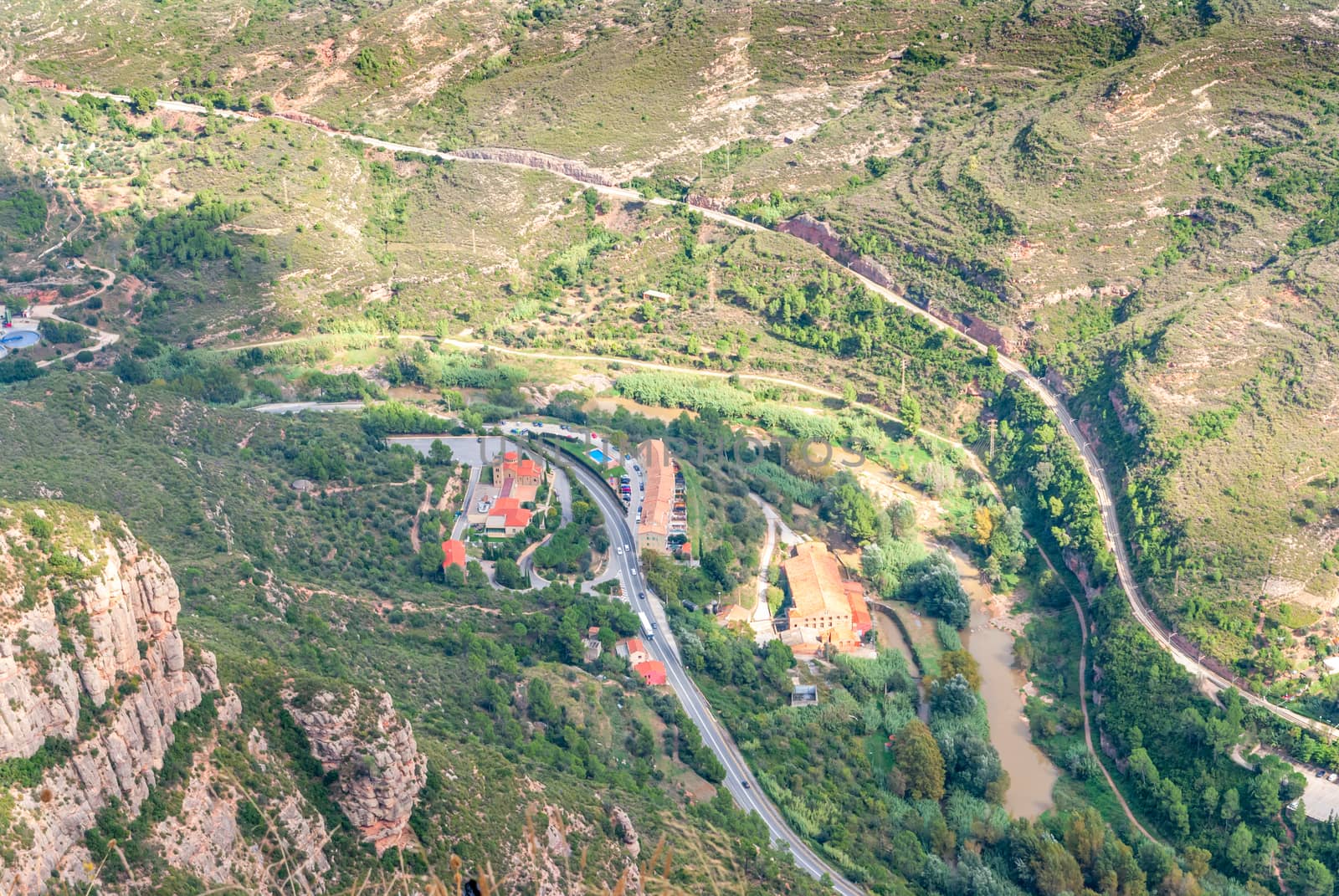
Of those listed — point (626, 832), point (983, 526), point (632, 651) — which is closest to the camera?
point (626, 832)

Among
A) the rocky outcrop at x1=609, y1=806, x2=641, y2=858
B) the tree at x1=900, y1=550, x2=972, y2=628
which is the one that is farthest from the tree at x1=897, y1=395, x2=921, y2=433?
the rocky outcrop at x1=609, y1=806, x2=641, y2=858

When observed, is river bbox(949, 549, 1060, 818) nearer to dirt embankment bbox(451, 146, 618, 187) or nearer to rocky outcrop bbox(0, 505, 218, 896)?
rocky outcrop bbox(0, 505, 218, 896)

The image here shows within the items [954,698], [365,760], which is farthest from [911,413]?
[365,760]

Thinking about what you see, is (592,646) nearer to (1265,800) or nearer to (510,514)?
(510,514)

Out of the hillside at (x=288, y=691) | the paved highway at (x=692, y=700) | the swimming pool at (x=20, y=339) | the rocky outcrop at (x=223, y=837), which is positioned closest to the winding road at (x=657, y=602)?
the paved highway at (x=692, y=700)

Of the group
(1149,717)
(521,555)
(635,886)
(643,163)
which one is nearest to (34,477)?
(521,555)

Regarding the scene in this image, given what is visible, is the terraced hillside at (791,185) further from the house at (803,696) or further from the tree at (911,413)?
the house at (803,696)
